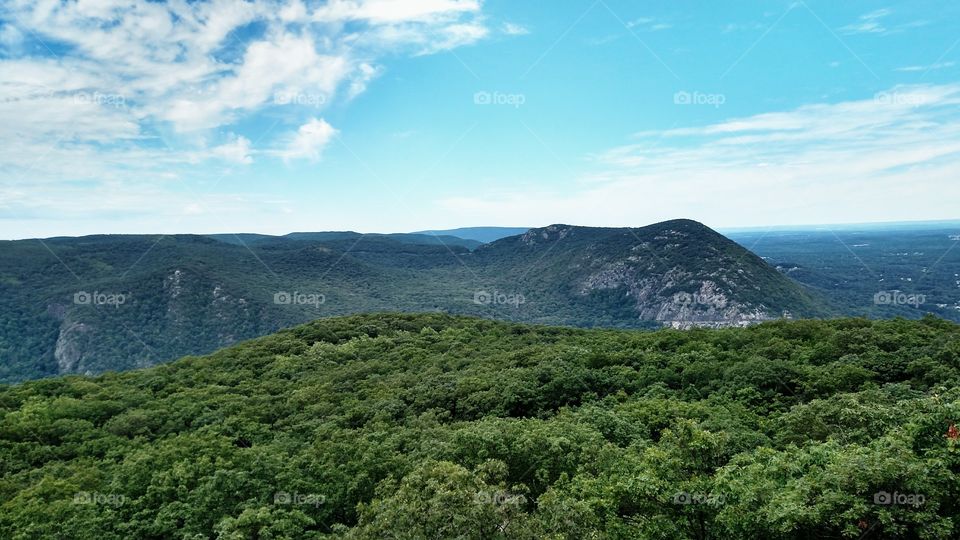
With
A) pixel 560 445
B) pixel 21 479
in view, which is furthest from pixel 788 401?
pixel 21 479

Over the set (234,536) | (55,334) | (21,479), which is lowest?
(55,334)

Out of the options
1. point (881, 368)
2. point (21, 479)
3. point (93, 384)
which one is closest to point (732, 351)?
point (881, 368)

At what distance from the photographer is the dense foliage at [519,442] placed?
13.8 m

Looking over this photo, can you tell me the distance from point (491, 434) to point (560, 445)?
3.30 m

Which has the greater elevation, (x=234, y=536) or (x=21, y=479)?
(x=234, y=536)

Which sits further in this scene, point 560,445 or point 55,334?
point 55,334

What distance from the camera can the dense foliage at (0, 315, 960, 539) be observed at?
13.8 meters

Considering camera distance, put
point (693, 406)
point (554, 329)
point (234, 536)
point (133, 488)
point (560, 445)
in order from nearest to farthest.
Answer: point (234, 536) → point (560, 445) → point (133, 488) → point (693, 406) → point (554, 329)

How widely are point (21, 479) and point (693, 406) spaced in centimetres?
4227

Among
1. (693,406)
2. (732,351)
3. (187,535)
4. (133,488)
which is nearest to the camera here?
(187,535)

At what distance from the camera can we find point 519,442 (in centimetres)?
2416

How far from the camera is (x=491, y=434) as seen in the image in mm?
24453

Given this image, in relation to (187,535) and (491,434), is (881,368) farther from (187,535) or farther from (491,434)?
(187,535)

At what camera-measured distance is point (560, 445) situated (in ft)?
77.8
